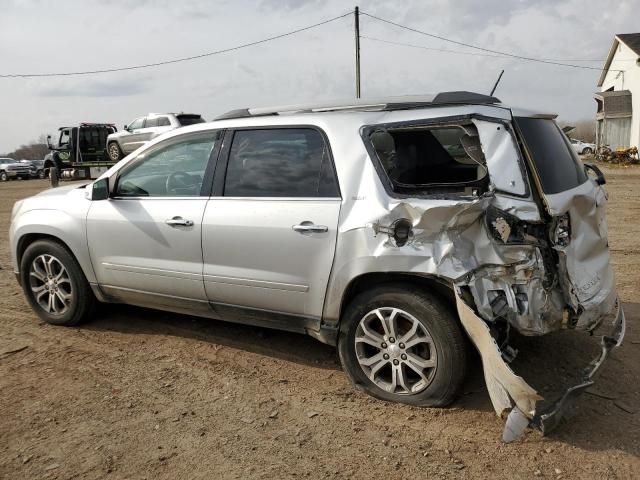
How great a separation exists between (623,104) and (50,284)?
1334 inches

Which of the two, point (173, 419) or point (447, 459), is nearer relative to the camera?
point (447, 459)

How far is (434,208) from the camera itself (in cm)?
307

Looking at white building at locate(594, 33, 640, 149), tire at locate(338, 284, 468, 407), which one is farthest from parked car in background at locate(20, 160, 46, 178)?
tire at locate(338, 284, 468, 407)

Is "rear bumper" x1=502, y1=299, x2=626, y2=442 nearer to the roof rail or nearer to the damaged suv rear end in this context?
the damaged suv rear end

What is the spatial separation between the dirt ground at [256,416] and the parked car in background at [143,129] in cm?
1515

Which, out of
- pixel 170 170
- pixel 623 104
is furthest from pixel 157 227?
pixel 623 104

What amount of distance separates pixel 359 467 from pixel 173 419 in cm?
120

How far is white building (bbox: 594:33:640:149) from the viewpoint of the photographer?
30789 millimetres

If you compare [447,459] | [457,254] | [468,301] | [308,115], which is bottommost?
[447,459]

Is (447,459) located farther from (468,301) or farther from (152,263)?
(152,263)

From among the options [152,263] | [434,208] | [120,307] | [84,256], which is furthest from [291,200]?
[120,307]

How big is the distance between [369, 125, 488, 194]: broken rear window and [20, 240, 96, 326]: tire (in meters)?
2.88

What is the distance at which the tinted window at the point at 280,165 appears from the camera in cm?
359

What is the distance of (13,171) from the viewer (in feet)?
109
